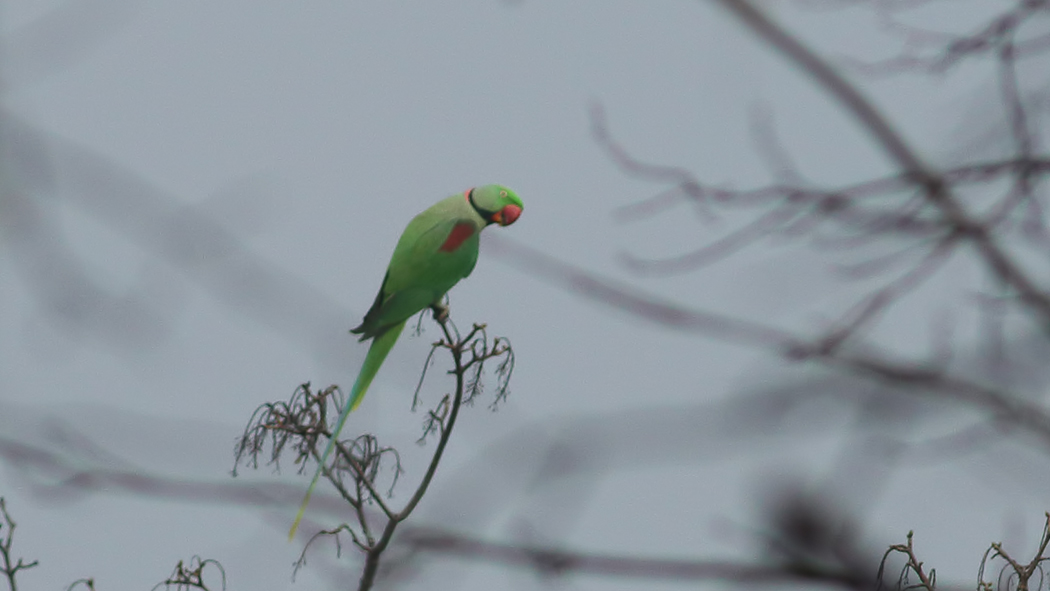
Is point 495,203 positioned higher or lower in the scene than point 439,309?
higher

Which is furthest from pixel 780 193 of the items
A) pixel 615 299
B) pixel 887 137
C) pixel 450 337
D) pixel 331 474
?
pixel 331 474

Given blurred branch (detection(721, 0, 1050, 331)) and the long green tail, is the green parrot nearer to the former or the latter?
the long green tail

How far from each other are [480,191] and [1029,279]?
4.73ft

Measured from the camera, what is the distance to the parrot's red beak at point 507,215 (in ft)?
9.65

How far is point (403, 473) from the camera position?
2.38m

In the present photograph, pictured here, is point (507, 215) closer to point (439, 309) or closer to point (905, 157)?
point (439, 309)

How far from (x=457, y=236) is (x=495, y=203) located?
0.48 feet

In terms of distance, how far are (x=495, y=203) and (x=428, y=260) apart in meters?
0.26

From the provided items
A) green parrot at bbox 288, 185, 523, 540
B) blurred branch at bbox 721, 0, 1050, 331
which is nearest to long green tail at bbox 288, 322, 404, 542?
green parrot at bbox 288, 185, 523, 540

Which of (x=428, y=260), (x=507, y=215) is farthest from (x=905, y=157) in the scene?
(x=428, y=260)

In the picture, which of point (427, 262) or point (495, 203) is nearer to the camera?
point (427, 262)

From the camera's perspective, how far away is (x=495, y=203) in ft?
9.58

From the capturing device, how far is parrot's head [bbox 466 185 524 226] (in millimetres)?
2924

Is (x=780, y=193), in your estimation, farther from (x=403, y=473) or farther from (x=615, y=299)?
(x=403, y=473)
